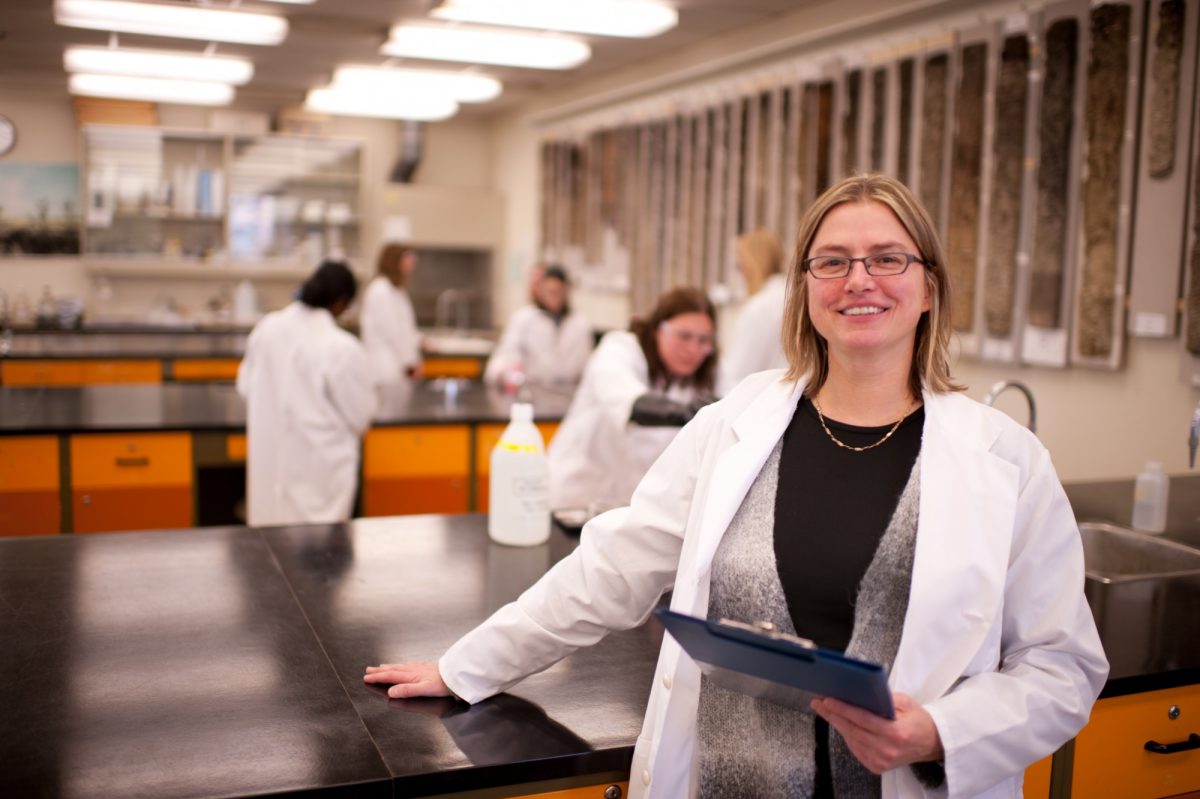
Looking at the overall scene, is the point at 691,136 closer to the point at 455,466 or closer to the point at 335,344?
the point at 455,466

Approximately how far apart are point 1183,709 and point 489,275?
8161 mm

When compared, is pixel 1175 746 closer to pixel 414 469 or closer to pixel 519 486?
pixel 519 486

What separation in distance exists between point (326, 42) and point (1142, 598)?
222 inches

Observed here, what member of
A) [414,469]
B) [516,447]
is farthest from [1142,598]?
[414,469]

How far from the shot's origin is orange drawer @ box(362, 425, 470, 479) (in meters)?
4.51

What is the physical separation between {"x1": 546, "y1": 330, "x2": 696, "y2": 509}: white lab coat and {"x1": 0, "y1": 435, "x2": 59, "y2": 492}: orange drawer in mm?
2017

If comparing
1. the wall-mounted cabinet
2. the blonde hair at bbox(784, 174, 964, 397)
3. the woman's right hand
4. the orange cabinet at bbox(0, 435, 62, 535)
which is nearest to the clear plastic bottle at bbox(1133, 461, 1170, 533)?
the blonde hair at bbox(784, 174, 964, 397)

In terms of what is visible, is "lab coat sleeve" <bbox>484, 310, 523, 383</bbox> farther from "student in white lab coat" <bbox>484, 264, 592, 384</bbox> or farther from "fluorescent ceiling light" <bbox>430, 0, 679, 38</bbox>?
"fluorescent ceiling light" <bbox>430, 0, 679, 38</bbox>

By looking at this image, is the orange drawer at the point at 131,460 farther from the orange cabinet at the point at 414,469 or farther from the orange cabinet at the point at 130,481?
the orange cabinet at the point at 414,469

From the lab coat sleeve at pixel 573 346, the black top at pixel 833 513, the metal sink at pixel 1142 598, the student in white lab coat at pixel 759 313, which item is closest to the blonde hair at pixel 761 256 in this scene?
the student in white lab coat at pixel 759 313

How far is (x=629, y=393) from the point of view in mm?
3055

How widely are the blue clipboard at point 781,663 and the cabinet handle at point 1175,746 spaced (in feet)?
2.98

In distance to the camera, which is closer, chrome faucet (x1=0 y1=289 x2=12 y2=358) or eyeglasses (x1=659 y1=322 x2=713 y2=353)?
eyeglasses (x1=659 y1=322 x2=713 y2=353)

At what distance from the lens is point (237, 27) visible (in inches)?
197
